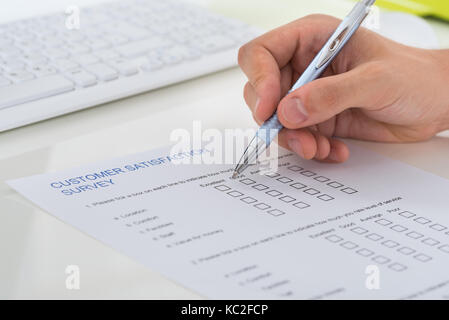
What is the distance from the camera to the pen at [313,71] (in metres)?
0.68

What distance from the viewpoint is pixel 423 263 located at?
21.0 inches

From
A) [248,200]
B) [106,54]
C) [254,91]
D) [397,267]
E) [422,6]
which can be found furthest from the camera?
[422,6]

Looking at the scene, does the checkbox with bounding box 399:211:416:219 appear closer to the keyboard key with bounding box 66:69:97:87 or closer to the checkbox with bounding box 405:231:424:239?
the checkbox with bounding box 405:231:424:239

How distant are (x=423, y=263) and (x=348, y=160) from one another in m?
0.21

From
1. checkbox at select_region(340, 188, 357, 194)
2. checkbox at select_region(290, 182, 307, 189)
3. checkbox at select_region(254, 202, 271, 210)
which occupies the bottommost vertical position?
checkbox at select_region(290, 182, 307, 189)

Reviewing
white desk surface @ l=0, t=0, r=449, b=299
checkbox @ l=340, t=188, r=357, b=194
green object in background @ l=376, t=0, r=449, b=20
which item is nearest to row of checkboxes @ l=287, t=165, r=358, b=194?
checkbox @ l=340, t=188, r=357, b=194

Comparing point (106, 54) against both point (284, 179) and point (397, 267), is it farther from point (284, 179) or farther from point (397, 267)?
point (397, 267)

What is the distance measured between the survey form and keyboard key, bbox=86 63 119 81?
0.15m

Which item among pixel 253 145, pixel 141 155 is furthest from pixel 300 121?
pixel 141 155

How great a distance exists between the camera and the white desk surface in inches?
20.1

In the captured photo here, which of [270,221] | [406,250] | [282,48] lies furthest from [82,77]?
[406,250]

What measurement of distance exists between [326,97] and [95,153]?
247mm

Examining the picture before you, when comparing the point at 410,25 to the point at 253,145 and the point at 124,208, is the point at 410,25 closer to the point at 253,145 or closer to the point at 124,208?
the point at 253,145

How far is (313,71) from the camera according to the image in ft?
2.31
